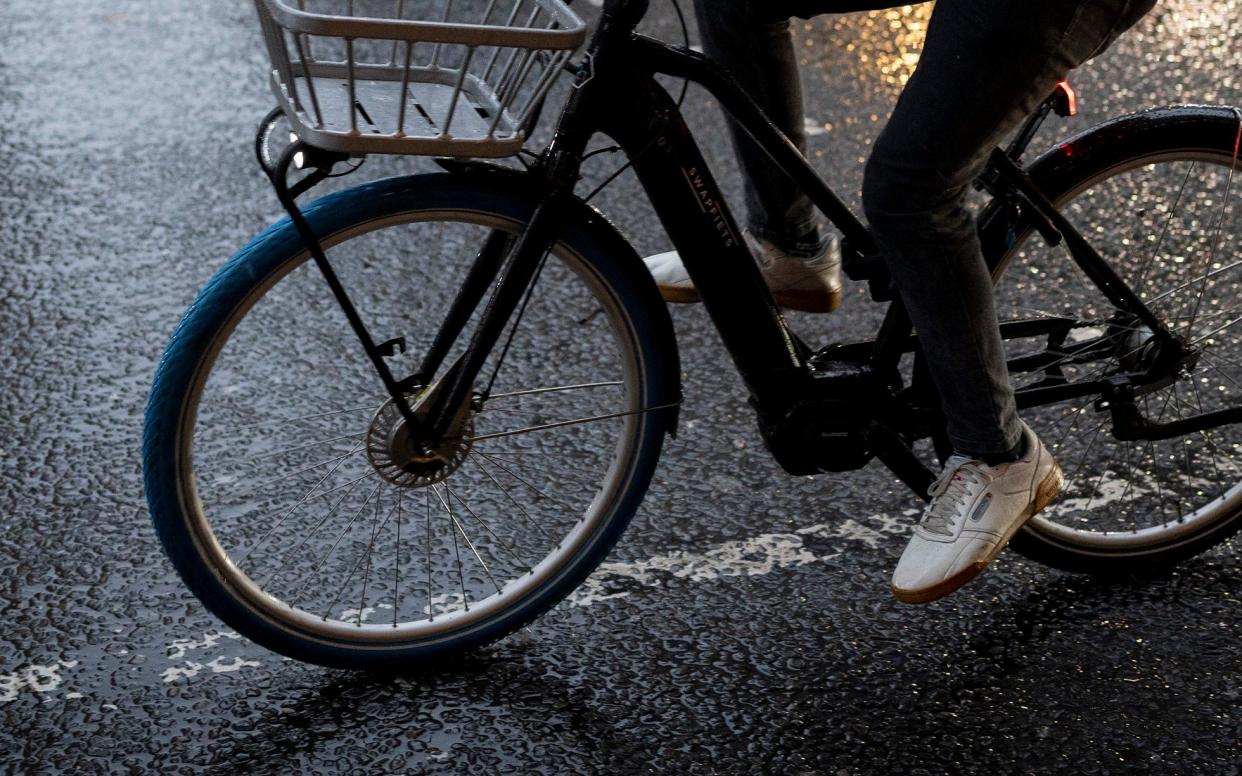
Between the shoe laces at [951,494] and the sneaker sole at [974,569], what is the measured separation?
0.08 metres

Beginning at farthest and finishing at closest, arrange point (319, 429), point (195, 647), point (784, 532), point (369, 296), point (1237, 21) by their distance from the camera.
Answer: point (1237, 21) < point (369, 296) < point (319, 429) < point (784, 532) < point (195, 647)

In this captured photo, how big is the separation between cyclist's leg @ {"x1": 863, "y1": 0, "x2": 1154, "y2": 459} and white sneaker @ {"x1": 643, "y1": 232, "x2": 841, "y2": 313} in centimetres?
43

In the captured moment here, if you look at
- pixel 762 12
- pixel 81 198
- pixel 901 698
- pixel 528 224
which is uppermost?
pixel 762 12

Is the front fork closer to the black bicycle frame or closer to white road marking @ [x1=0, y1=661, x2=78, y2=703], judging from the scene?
the black bicycle frame

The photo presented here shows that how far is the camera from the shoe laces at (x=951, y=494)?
8.90ft

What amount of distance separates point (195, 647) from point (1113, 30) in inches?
80.4

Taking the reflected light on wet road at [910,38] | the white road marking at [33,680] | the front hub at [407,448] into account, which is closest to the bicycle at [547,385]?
the front hub at [407,448]

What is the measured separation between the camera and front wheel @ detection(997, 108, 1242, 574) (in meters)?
2.84

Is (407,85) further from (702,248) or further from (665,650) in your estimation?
(665,650)

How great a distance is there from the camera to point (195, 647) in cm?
287

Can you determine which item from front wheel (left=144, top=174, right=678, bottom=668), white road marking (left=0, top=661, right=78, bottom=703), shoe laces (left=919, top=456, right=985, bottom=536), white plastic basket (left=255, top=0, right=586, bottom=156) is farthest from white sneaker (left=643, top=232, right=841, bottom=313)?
white road marking (left=0, top=661, right=78, bottom=703)

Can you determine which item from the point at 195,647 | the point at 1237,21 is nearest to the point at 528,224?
the point at 195,647

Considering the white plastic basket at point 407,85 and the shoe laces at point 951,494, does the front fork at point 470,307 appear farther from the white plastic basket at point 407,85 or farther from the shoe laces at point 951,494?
the shoe laces at point 951,494

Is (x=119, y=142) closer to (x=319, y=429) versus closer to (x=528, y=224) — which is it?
(x=319, y=429)
